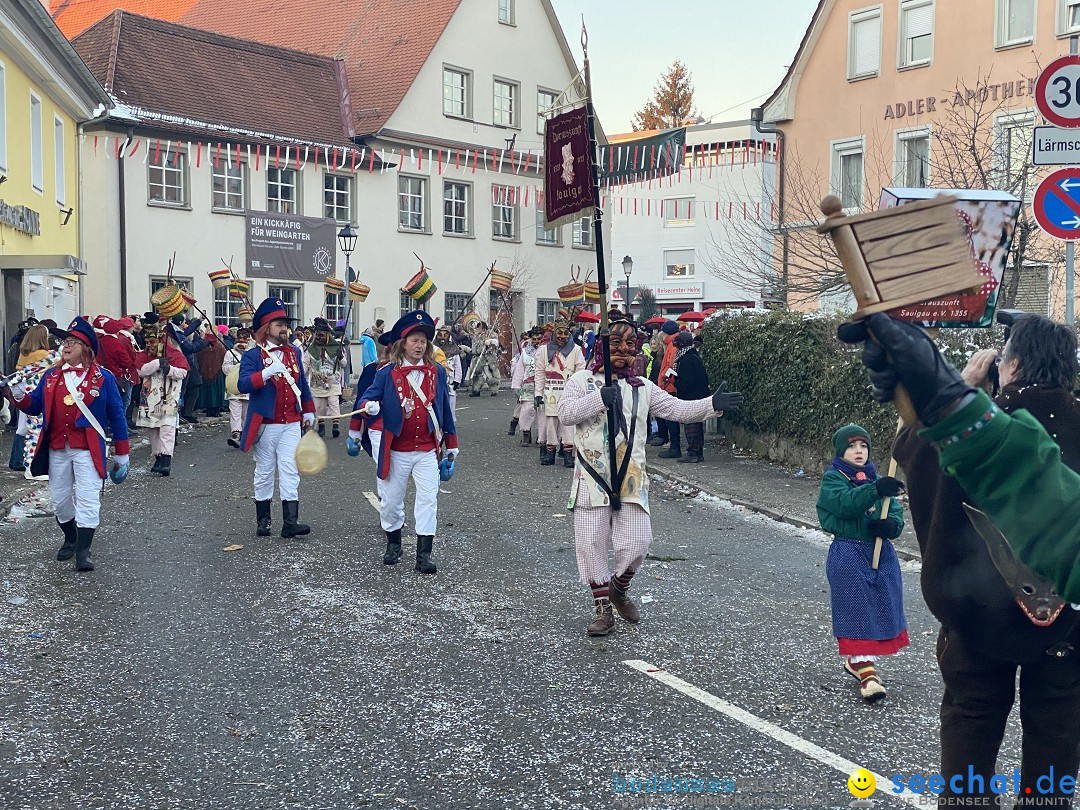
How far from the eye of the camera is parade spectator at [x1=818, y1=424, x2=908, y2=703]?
5.79 meters

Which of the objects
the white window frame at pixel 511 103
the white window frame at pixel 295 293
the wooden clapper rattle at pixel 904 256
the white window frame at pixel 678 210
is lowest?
the wooden clapper rattle at pixel 904 256

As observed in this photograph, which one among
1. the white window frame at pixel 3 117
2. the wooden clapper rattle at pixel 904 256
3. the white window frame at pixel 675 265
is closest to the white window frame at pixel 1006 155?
the wooden clapper rattle at pixel 904 256

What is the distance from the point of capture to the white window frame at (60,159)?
78.7 ft

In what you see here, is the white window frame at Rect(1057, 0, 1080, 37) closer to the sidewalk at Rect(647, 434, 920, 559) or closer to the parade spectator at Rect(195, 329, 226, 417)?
the sidewalk at Rect(647, 434, 920, 559)

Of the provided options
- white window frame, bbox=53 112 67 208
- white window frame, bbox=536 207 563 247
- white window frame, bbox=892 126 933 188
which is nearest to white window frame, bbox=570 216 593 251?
white window frame, bbox=536 207 563 247

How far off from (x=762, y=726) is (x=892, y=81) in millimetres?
24899

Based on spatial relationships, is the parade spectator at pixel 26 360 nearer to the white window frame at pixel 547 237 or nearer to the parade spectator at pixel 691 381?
the parade spectator at pixel 691 381

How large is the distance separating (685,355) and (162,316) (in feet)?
24.3

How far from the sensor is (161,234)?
1207 inches

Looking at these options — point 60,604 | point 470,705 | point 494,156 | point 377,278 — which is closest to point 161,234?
point 377,278

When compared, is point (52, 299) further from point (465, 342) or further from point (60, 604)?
point (60, 604)

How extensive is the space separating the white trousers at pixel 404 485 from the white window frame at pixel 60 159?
17398 mm

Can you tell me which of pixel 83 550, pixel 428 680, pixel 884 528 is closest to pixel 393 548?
pixel 83 550

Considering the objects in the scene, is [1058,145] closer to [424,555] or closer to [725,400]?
[725,400]
